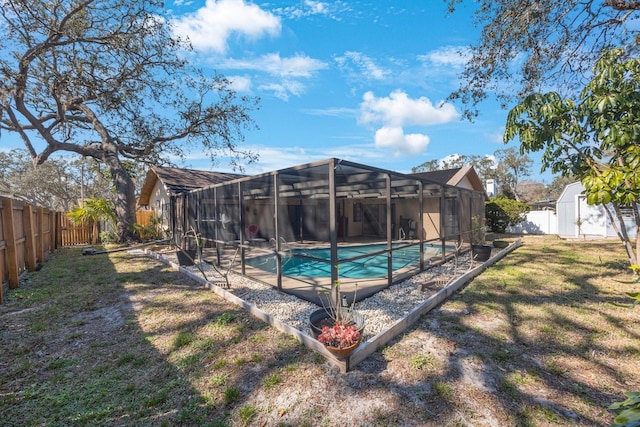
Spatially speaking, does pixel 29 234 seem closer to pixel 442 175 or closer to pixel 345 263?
pixel 345 263

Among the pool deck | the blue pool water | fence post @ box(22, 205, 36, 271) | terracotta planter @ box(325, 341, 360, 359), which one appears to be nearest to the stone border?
terracotta planter @ box(325, 341, 360, 359)

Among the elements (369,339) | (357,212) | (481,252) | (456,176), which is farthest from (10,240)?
(456,176)

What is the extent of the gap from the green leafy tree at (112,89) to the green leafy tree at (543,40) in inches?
394

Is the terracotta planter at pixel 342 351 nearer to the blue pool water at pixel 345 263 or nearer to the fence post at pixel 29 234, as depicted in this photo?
the blue pool water at pixel 345 263

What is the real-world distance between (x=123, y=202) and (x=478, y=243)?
1416 cm

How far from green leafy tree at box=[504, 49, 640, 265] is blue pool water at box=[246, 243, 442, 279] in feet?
10.7

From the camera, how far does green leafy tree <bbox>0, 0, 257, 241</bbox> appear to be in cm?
868

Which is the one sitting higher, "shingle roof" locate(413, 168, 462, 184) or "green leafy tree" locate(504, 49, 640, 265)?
"shingle roof" locate(413, 168, 462, 184)

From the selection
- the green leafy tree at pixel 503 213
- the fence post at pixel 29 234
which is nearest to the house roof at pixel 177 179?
the fence post at pixel 29 234

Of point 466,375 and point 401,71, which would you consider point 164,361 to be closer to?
point 466,375

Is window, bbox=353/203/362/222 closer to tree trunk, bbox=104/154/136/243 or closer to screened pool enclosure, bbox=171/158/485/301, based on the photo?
screened pool enclosure, bbox=171/158/485/301

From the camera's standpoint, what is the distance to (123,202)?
12.2m

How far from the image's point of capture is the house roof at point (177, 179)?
471 inches

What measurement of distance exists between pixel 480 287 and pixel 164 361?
5.54 meters
